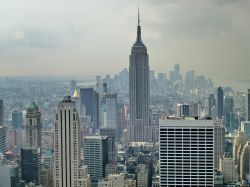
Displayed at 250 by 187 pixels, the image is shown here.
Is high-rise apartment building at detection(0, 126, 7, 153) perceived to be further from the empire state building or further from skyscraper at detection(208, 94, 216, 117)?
skyscraper at detection(208, 94, 216, 117)

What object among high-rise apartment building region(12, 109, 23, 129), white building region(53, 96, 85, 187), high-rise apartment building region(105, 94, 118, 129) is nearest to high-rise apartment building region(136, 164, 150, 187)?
white building region(53, 96, 85, 187)

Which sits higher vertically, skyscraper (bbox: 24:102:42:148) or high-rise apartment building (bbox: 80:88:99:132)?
high-rise apartment building (bbox: 80:88:99:132)

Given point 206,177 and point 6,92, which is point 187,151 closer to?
point 206,177

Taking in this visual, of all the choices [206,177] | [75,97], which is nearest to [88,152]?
[75,97]

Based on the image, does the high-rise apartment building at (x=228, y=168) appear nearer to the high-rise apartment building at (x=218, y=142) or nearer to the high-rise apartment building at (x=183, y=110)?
the high-rise apartment building at (x=218, y=142)

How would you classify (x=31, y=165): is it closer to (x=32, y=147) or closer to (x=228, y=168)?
(x=32, y=147)

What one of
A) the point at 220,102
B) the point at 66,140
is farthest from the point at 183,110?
the point at 66,140

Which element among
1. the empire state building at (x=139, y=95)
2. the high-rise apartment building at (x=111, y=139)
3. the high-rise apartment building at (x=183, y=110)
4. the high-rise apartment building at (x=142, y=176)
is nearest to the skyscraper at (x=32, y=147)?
the high-rise apartment building at (x=111, y=139)
